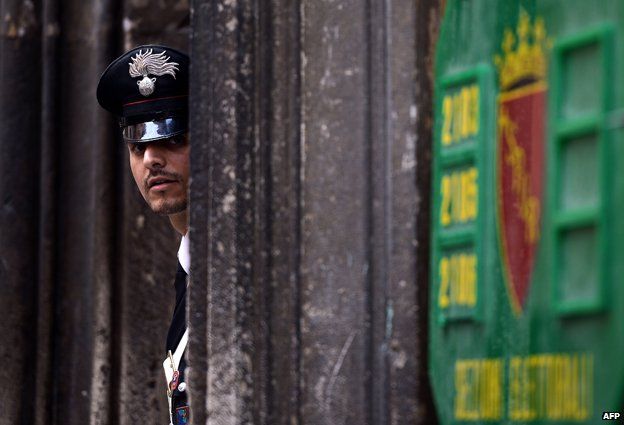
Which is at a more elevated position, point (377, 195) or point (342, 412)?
point (377, 195)

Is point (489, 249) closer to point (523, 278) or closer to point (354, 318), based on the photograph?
point (523, 278)

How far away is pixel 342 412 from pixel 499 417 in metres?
0.29

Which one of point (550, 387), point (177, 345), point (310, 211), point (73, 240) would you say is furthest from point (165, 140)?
point (550, 387)

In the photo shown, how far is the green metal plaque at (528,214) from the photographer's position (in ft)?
6.80

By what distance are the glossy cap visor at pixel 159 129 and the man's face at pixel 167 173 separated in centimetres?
2

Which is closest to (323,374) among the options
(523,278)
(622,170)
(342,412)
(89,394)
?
(342,412)

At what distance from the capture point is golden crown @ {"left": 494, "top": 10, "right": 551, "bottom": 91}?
7.32 feet

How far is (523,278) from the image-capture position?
7.40 feet

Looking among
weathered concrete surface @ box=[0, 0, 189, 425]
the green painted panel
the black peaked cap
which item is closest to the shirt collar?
the black peaked cap

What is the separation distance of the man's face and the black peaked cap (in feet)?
0.20

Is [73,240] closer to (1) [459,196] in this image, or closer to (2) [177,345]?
(2) [177,345]

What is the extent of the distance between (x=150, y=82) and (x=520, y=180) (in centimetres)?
122

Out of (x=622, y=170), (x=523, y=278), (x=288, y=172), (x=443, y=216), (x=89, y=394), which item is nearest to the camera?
(x=622, y=170)

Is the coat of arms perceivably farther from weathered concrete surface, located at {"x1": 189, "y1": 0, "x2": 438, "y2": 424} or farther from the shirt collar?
the shirt collar
